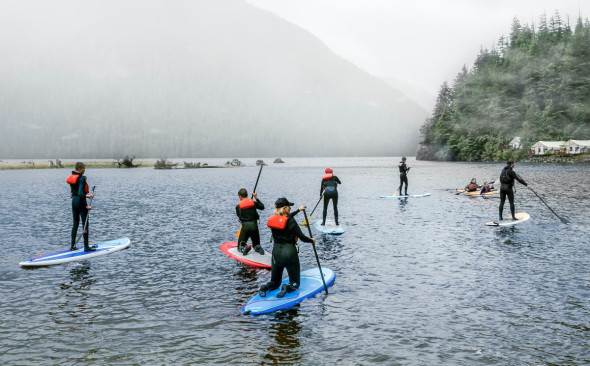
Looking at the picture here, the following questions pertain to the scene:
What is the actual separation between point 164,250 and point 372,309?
11697 millimetres

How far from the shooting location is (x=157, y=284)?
1434 cm

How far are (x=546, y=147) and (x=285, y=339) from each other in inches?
5658

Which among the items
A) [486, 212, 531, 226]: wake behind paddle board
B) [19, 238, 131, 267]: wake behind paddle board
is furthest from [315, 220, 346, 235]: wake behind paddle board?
[19, 238, 131, 267]: wake behind paddle board

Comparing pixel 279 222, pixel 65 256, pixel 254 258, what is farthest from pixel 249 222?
pixel 65 256

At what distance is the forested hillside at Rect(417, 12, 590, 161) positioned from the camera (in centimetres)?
14250

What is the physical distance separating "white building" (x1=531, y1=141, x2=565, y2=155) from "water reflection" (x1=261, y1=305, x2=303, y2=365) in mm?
141539

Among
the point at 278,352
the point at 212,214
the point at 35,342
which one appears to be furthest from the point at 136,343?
the point at 212,214

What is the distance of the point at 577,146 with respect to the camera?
12544 centimetres

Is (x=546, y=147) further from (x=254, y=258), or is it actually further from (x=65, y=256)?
(x=65, y=256)

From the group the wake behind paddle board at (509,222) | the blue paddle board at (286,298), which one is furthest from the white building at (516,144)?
the blue paddle board at (286,298)

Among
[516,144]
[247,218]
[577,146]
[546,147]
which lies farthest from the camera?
[516,144]

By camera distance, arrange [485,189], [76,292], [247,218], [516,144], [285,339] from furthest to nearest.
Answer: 1. [516,144]
2. [485,189]
3. [247,218]
4. [76,292]
5. [285,339]

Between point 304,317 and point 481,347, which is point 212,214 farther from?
point 481,347

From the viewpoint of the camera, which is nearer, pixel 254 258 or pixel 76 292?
pixel 76 292
